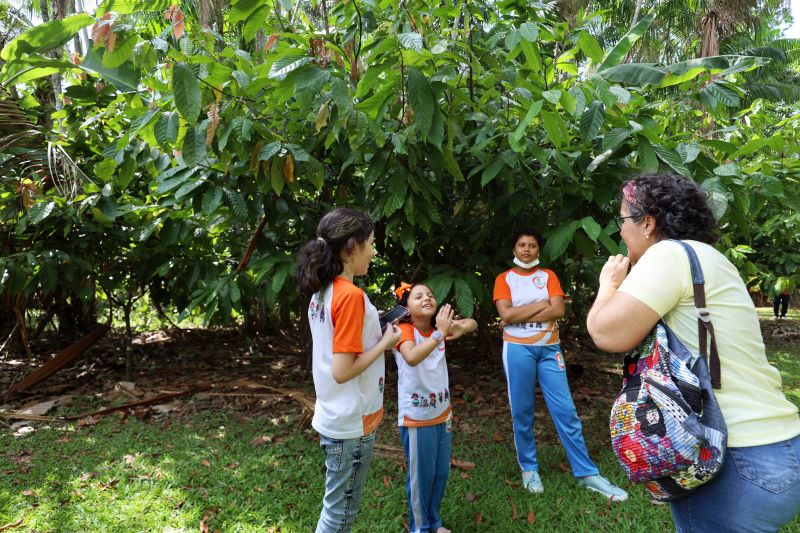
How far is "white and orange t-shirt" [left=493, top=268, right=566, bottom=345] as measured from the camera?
3382 millimetres

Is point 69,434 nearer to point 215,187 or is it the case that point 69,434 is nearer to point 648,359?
point 215,187

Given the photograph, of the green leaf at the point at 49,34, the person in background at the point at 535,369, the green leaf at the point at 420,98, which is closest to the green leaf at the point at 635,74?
the green leaf at the point at 420,98

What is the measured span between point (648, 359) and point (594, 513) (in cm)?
195

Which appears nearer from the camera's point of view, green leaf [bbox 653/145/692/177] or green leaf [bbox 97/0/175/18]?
green leaf [bbox 97/0/175/18]

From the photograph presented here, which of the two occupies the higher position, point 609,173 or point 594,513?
point 609,173

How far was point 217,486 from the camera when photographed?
347 centimetres

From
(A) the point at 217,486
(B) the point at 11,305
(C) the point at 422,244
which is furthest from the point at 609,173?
(B) the point at 11,305

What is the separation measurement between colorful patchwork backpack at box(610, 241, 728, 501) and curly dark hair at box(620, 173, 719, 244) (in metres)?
0.12

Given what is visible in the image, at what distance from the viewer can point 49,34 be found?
178 centimetres

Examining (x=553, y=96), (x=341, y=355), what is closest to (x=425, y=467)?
(x=341, y=355)

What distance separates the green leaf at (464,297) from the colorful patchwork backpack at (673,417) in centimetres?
208

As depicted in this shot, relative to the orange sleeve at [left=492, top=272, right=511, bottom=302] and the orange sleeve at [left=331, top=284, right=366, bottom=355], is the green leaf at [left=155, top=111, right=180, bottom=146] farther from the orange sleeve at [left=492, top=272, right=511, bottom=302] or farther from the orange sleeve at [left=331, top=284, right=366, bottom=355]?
the orange sleeve at [left=492, top=272, right=511, bottom=302]

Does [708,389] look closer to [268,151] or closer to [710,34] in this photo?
[268,151]

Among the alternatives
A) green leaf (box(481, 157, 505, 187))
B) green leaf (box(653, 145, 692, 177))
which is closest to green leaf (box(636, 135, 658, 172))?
green leaf (box(653, 145, 692, 177))
